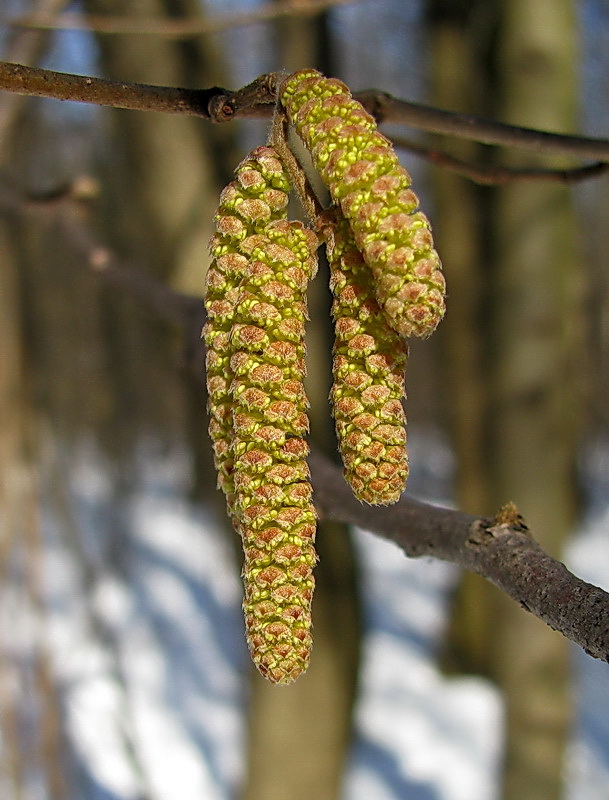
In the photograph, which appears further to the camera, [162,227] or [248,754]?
[248,754]

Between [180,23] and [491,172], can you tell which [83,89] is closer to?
[491,172]

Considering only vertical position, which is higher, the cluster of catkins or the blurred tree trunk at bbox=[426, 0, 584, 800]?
the blurred tree trunk at bbox=[426, 0, 584, 800]

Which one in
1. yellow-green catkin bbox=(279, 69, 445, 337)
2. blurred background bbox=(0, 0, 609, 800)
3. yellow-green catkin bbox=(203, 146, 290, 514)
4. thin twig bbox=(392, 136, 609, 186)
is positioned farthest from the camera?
blurred background bbox=(0, 0, 609, 800)

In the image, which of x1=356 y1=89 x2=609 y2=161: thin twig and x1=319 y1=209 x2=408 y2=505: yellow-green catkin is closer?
x1=319 y1=209 x2=408 y2=505: yellow-green catkin

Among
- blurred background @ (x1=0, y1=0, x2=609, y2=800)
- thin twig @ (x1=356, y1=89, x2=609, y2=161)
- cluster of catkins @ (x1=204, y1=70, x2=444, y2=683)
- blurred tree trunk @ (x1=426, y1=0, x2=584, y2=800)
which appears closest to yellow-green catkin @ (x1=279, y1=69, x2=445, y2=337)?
cluster of catkins @ (x1=204, y1=70, x2=444, y2=683)

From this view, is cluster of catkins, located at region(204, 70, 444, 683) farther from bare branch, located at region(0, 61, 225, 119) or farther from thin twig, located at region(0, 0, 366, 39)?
thin twig, located at region(0, 0, 366, 39)

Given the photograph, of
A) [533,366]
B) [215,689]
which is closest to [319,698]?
[533,366]

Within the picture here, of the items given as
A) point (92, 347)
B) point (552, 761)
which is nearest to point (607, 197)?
point (92, 347)

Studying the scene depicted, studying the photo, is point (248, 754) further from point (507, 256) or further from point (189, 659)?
point (189, 659)
